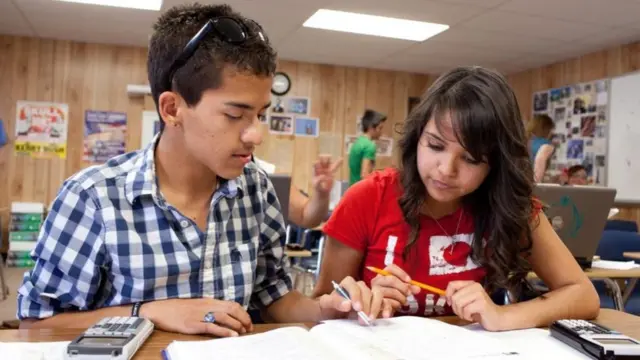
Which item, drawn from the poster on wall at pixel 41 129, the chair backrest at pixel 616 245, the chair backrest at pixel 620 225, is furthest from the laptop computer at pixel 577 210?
the poster on wall at pixel 41 129

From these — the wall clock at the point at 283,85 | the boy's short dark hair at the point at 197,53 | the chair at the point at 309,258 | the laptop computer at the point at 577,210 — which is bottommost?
the chair at the point at 309,258

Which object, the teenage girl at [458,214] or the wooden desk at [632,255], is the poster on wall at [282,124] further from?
the teenage girl at [458,214]

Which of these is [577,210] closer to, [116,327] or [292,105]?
[116,327]

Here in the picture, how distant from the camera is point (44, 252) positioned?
957 millimetres

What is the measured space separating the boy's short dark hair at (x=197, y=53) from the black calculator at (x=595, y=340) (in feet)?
2.19

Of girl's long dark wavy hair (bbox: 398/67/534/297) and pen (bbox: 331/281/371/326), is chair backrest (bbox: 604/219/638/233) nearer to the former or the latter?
girl's long dark wavy hair (bbox: 398/67/534/297)

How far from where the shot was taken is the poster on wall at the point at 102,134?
246 inches

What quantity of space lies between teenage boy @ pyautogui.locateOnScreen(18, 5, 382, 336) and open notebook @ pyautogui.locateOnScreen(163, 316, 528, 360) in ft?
0.23

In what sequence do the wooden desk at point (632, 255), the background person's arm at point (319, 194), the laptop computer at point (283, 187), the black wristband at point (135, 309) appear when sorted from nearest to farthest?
the black wristband at point (135, 309)
the background person's arm at point (319, 194)
the laptop computer at point (283, 187)
the wooden desk at point (632, 255)

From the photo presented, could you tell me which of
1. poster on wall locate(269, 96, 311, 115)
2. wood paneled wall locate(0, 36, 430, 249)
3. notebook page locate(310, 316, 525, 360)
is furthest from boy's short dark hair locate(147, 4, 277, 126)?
poster on wall locate(269, 96, 311, 115)

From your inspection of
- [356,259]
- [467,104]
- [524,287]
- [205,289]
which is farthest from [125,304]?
[524,287]

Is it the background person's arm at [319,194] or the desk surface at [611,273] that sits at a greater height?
the background person's arm at [319,194]

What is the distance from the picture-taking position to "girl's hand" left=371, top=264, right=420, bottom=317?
1031mm

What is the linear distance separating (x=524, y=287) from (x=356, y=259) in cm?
42
